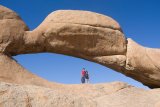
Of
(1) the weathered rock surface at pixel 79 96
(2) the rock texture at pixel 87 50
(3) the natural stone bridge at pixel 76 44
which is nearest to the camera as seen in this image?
(1) the weathered rock surface at pixel 79 96

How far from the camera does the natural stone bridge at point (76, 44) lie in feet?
23.7

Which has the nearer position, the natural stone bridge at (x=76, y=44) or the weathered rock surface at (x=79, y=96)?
the weathered rock surface at (x=79, y=96)

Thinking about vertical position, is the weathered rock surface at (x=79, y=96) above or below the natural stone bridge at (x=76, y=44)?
below

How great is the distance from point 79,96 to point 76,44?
235 cm

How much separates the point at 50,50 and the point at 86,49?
3.10ft

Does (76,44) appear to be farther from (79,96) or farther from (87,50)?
(79,96)

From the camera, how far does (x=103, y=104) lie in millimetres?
6246

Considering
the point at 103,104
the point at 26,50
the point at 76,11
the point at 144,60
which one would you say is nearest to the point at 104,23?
the point at 76,11

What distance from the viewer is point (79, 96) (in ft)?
19.4

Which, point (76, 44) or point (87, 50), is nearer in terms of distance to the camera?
point (76, 44)

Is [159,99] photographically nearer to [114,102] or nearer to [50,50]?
[114,102]

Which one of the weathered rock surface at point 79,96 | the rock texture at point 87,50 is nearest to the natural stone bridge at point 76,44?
the rock texture at point 87,50

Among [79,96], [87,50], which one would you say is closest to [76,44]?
[87,50]

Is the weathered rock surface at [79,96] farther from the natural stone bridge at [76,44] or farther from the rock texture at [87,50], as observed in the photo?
the natural stone bridge at [76,44]
